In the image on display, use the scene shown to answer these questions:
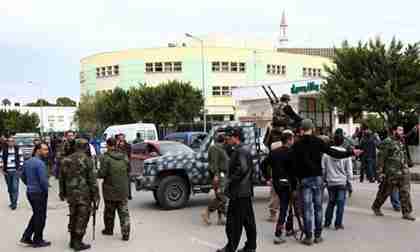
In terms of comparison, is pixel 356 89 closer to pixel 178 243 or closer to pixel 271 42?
pixel 178 243

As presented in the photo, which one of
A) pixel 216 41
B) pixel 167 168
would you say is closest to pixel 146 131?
pixel 167 168

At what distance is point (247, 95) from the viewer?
1735 inches

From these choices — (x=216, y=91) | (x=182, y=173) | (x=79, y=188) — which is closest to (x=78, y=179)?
(x=79, y=188)

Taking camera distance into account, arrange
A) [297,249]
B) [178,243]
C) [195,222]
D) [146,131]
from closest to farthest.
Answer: [297,249] < [178,243] < [195,222] < [146,131]

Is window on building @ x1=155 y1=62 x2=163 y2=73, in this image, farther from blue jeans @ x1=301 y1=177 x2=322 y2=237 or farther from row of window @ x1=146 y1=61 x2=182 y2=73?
blue jeans @ x1=301 y1=177 x2=322 y2=237

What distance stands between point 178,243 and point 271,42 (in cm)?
6986

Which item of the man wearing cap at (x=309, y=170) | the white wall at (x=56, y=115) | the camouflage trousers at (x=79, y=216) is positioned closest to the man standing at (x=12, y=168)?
the camouflage trousers at (x=79, y=216)

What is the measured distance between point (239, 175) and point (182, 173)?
492cm

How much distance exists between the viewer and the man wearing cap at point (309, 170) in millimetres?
7809

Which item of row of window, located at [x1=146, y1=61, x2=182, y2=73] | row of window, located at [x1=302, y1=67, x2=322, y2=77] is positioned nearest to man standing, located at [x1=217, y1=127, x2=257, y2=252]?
row of window, located at [x1=146, y1=61, x2=182, y2=73]

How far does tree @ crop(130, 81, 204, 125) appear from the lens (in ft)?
158

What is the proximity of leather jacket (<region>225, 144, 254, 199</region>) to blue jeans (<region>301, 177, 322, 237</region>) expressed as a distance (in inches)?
46.9

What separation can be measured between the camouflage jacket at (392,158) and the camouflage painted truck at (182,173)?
2796mm

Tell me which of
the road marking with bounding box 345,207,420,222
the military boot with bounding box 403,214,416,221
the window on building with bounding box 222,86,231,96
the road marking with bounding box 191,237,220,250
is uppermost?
the window on building with bounding box 222,86,231,96
